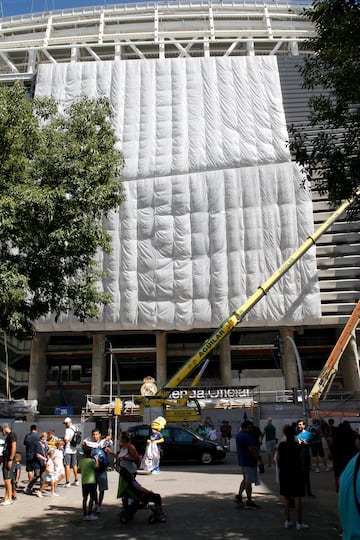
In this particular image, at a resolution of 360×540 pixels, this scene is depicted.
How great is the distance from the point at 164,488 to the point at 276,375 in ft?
110

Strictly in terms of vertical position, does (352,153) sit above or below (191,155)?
below

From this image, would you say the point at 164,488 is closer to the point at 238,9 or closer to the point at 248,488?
the point at 248,488

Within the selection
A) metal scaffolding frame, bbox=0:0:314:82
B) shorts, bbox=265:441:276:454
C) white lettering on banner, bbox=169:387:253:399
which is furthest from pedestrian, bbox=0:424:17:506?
metal scaffolding frame, bbox=0:0:314:82

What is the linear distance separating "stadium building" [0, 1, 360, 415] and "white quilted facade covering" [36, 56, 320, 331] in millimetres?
95

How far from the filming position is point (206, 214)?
3816 cm

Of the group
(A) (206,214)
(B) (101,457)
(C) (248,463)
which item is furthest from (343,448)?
(A) (206,214)

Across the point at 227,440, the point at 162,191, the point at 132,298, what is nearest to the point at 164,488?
the point at 227,440

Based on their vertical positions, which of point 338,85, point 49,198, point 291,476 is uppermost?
point 338,85

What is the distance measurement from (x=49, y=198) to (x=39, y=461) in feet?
22.0

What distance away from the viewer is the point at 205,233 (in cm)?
3775

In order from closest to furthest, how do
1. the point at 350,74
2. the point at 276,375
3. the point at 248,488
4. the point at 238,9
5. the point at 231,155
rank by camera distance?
1. the point at 248,488
2. the point at 350,74
3. the point at 231,155
4. the point at 276,375
5. the point at 238,9

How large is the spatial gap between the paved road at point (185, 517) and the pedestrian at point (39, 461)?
487 millimetres

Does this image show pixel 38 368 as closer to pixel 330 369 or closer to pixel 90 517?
pixel 330 369

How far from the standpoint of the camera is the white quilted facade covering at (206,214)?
1437 inches
